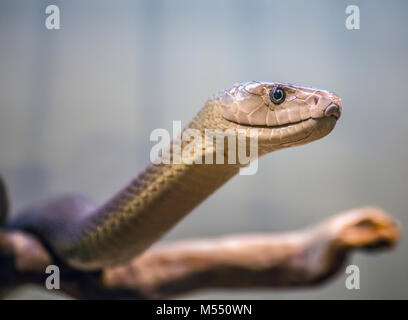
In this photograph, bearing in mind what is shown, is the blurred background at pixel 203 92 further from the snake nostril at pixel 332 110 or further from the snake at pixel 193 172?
the snake nostril at pixel 332 110

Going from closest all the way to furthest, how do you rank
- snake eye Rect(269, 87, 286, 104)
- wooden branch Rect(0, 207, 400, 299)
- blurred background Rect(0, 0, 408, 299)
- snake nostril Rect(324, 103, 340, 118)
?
snake nostril Rect(324, 103, 340, 118) → snake eye Rect(269, 87, 286, 104) → wooden branch Rect(0, 207, 400, 299) → blurred background Rect(0, 0, 408, 299)

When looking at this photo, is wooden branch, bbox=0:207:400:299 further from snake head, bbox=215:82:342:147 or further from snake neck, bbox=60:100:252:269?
snake head, bbox=215:82:342:147

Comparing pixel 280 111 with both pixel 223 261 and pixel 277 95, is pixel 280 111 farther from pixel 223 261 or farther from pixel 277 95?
pixel 223 261

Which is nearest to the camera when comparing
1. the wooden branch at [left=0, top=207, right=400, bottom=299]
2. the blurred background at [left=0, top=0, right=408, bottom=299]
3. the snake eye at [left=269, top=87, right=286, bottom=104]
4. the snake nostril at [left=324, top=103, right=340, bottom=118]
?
the snake nostril at [left=324, top=103, right=340, bottom=118]

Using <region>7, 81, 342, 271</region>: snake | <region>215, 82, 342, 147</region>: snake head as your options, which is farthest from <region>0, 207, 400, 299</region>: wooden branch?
<region>215, 82, 342, 147</region>: snake head

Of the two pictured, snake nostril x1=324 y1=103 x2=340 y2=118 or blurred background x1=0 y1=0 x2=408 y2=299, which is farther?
blurred background x1=0 y1=0 x2=408 y2=299

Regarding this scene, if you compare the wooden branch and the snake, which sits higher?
the snake

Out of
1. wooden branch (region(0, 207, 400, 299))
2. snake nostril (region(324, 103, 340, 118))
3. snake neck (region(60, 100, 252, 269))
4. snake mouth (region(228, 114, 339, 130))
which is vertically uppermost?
snake nostril (region(324, 103, 340, 118))
